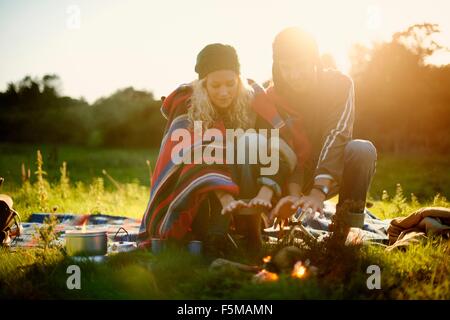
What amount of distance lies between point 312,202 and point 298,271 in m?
0.70

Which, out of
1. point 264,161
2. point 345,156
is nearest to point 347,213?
point 345,156

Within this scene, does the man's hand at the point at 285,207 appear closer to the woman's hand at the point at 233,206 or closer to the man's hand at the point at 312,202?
the man's hand at the point at 312,202

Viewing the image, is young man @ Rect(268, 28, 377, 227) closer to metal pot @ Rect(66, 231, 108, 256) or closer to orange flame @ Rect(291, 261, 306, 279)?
orange flame @ Rect(291, 261, 306, 279)

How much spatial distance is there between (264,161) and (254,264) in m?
0.69

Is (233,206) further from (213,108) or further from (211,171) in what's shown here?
(213,108)

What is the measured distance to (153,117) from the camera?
47.1 feet

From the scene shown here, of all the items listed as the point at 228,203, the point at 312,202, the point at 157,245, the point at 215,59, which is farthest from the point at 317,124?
the point at 157,245

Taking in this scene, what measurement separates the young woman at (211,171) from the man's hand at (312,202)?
18 cm

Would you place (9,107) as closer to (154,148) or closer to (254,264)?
(154,148)

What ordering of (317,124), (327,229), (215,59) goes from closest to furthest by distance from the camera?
(215,59) < (317,124) < (327,229)

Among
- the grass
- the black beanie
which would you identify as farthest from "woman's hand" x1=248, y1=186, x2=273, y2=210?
the black beanie

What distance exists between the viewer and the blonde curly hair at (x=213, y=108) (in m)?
3.45

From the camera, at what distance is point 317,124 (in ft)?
12.3

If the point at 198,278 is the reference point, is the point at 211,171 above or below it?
above
